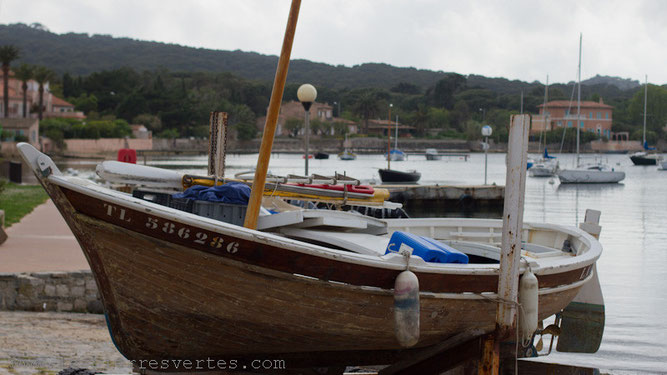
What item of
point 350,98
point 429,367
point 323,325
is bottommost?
point 429,367

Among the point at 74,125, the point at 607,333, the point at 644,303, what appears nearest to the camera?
the point at 607,333

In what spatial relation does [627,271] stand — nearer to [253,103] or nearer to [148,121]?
[148,121]

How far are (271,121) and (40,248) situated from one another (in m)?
8.87

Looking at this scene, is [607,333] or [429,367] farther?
[607,333]

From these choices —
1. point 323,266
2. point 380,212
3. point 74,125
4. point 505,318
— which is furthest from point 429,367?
point 74,125

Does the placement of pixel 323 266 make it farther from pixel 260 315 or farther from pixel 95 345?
pixel 95 345

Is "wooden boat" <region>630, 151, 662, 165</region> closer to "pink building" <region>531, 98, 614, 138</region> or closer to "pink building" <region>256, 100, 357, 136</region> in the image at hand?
"pink building" <region>531, 98, 614, 138</region>

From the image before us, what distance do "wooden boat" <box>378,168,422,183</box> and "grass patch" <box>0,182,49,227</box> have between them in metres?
23.2

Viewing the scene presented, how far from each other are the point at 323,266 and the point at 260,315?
731mm

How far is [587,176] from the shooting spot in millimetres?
59812

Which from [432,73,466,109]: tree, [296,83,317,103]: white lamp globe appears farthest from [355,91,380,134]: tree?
[296,83,317,103]: white lamp globe

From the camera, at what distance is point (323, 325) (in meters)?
6.31

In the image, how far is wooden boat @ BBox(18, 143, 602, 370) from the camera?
5770 mm

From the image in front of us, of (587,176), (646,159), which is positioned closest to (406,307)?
(587,176)
